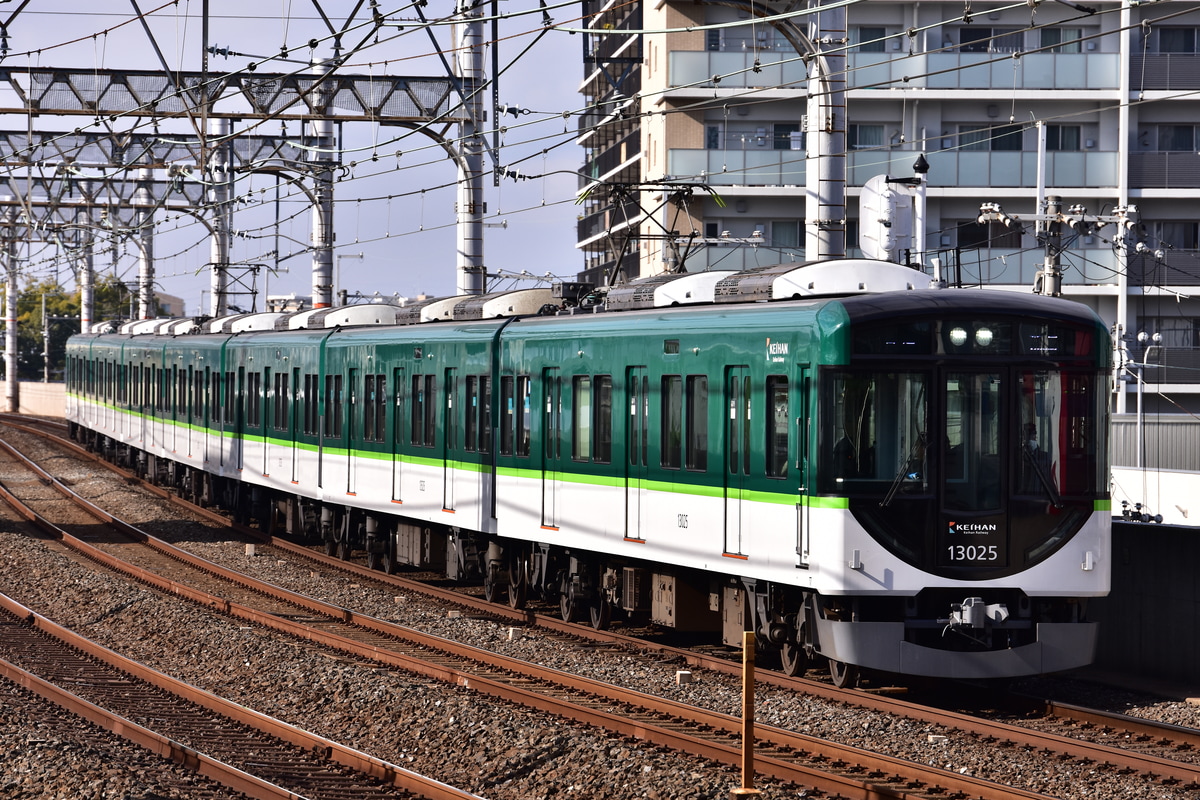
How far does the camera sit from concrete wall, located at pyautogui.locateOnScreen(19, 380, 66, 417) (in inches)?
2579

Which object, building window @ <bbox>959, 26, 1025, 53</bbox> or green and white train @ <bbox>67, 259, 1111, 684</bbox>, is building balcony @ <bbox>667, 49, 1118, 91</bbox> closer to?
building window @ <bbox>959, 26, 1025, 53</bbox>

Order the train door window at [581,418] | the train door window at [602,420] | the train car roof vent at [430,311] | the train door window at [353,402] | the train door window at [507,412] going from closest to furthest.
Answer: the train door window at [602,420]
the train door window at [581,418]
the train door window at [507,412]
the train car roof vent at [430,311]
the train door window at [353,402]

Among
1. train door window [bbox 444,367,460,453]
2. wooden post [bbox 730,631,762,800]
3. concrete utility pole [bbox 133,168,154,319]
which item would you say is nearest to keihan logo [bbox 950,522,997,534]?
wooden post [bbox 730,631,762,800]

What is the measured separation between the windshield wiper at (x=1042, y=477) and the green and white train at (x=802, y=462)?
0.05 feet

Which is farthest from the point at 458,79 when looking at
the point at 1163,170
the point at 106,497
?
the point at 1163,170

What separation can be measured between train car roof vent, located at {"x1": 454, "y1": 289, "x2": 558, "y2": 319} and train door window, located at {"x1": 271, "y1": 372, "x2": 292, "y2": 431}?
19.0 feet

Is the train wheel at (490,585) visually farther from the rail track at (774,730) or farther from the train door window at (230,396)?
the train door window at (230,396)

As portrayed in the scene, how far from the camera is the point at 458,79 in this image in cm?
2497

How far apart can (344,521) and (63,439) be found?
29738mm

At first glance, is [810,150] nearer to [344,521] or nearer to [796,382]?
[796,382]

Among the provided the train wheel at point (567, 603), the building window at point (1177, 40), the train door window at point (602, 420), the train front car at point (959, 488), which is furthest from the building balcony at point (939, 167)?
the train front car at point (959, 488)

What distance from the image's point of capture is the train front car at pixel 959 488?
11719 millimetres

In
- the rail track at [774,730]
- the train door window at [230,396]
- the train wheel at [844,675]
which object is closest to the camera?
the rail track at [774,730]

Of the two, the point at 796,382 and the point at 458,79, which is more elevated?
the point at 458,79
